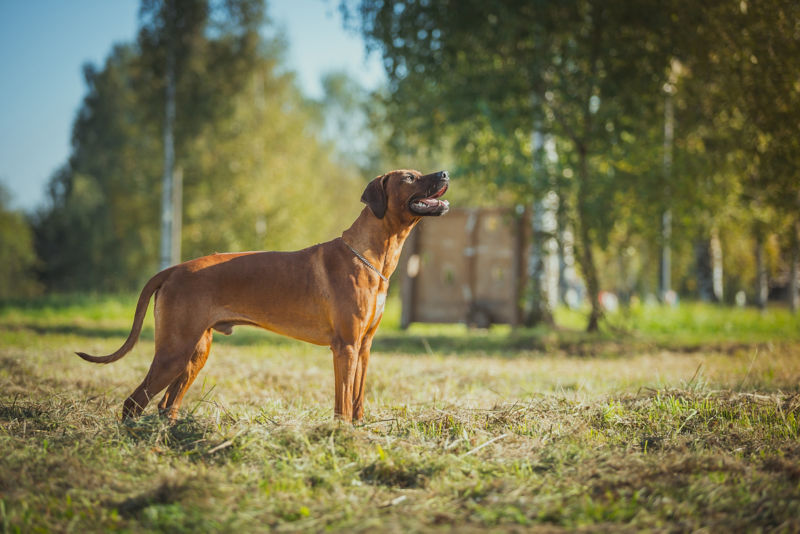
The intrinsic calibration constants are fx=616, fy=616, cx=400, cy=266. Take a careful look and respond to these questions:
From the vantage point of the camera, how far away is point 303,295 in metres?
4.37

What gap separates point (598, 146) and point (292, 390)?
7.44m

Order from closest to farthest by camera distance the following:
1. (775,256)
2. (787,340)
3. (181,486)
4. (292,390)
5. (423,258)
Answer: (181,486), (292,390), (787,340), (423,258), (775,256)

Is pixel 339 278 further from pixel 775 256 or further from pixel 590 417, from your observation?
pixel 775 256

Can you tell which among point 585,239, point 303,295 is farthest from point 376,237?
point 585,239

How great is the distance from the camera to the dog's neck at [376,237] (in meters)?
4.41

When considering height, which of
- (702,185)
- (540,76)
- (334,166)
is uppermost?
(334,166)

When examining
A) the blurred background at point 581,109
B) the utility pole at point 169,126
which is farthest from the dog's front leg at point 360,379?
the utility pole at point 169,126

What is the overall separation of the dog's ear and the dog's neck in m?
0.07

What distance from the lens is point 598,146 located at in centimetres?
1092

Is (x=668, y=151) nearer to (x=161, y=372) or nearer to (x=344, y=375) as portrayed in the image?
(x=344, y=375)

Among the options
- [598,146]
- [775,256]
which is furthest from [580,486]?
[775,256]

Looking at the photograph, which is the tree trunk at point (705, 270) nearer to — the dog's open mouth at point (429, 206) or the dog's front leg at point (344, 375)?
the dog's open mouth at point (429, 206)

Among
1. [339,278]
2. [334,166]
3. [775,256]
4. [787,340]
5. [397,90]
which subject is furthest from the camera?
[334,166]

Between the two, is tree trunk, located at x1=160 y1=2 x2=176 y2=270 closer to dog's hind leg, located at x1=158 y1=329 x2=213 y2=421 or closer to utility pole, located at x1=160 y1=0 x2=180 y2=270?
utility pole, located at x1=160 y1=0 x2=180 y2=270
